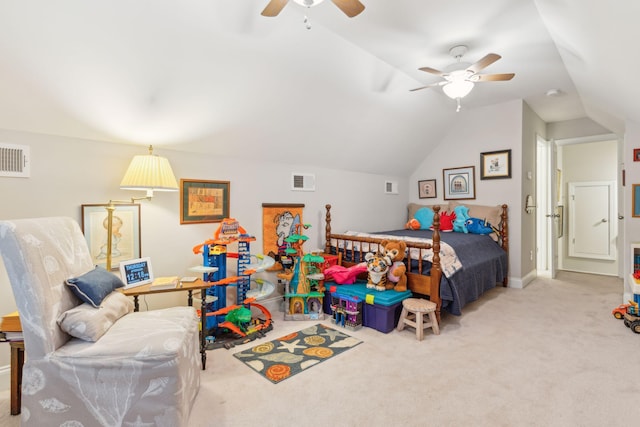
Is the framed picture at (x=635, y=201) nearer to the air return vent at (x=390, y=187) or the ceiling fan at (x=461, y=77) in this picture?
the ceiling fan at (x=461, y=77)

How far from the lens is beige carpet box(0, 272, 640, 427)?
169 cm

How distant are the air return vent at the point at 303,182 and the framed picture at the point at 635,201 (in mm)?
3494

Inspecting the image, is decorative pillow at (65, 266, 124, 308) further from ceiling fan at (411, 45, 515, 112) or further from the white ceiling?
ceiling fan at (411, 45, 515, 112)

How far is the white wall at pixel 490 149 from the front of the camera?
4.25 m

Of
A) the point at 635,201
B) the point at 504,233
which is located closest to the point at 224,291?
the point at 504,233

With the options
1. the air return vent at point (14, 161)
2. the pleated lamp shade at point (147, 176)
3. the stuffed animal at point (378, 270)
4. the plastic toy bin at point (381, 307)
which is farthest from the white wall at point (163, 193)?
the plastic toy bin at point (381, 307)

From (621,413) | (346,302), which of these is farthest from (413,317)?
(621,413)

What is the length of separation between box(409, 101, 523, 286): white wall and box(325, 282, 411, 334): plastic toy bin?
2319 millimetres

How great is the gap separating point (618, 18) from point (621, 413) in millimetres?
2054

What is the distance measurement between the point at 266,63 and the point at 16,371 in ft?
8.11

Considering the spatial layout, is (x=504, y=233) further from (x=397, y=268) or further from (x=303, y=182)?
(x=303, y=182)

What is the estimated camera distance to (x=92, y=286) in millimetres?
1616

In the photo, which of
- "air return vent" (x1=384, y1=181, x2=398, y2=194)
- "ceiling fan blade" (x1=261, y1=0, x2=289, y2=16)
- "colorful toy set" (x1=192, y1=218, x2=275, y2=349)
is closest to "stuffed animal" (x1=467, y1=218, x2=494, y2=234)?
"air return vent" (x1=384, y1=181, x2=398, y2=194)

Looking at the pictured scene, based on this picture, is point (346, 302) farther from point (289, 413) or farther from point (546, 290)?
point (546, 290)
